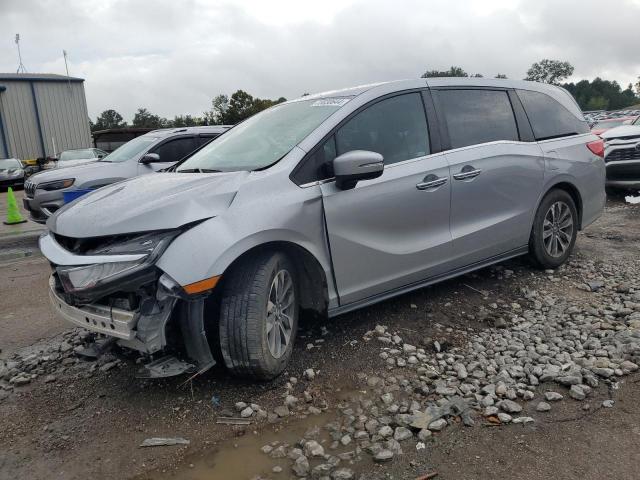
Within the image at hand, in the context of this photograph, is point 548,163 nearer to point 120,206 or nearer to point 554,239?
point 554,239

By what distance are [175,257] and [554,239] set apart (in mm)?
3775

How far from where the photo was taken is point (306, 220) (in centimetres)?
332

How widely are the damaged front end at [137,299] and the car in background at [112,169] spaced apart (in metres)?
4.98

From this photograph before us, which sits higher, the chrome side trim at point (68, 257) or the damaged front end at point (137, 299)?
the chrome side trim at point (68, 257)

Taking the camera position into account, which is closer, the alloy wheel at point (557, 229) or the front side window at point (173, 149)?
the alloy wheel at point (557, 229)

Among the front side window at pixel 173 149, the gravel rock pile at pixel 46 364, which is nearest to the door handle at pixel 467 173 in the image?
the gravel rock pile at pixel 46 364

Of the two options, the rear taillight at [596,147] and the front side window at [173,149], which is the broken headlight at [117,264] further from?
the front side window at [173,149]

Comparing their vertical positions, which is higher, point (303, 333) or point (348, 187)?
point (348, 187)

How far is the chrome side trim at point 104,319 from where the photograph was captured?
2822 millimetres

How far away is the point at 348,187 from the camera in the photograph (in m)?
3.49

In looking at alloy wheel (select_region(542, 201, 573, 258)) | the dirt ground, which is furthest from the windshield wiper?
alloy wheel (select_region(542, 201, 573, 258))

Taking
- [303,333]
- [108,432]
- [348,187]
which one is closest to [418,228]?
[348,187]

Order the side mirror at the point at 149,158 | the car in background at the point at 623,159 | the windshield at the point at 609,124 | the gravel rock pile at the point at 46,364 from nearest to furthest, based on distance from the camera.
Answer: the gravel rock pile at the point at 46,364
the side mirror at the point at 149,158
the car in background at the point at 623,159
the windshield at the point at 609,124

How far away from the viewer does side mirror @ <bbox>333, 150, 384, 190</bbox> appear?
3.34 metres
